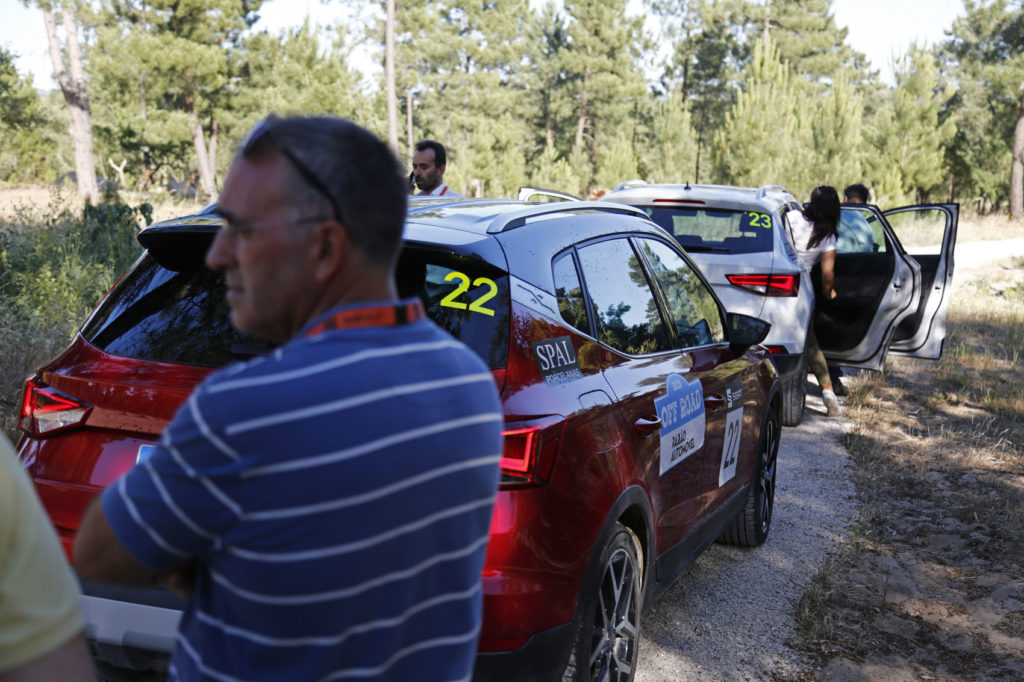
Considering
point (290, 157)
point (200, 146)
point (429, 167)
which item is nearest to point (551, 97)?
point (200, 146)

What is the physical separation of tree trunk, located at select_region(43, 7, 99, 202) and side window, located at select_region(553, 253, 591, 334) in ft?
76.4

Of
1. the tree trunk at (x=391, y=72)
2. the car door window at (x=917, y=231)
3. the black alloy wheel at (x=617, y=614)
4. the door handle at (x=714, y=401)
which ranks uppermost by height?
the tree trunk at (x=391, y=72)

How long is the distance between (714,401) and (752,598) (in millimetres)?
1188

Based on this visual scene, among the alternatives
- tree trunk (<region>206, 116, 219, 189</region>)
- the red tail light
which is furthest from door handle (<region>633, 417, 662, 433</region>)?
tree trunk (<region>206, 116, 219, 189</region>)

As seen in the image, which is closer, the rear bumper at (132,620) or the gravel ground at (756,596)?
the rear bumper at (132,620)

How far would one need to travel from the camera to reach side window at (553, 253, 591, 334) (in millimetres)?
3203

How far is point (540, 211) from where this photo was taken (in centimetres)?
350

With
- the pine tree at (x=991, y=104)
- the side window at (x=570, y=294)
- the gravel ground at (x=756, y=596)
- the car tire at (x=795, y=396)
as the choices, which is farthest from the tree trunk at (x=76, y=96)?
the pine tree at (x=991, y=104)

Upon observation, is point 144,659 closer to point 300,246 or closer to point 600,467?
point 600,467

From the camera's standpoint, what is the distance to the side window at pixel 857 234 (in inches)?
397

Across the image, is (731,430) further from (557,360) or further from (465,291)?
(465,291)

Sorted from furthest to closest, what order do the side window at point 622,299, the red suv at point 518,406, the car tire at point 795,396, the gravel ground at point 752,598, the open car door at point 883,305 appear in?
the open car door at point 883,305, the car tire at point 795,396, the gravel ground at point 752,598, the side window at point 622,299, the red suv at point 518,406

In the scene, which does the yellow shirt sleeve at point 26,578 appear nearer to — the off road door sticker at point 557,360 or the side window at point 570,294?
the off road door sticker at point 557,360

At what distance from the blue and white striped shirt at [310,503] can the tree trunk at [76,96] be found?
25.0 meters
